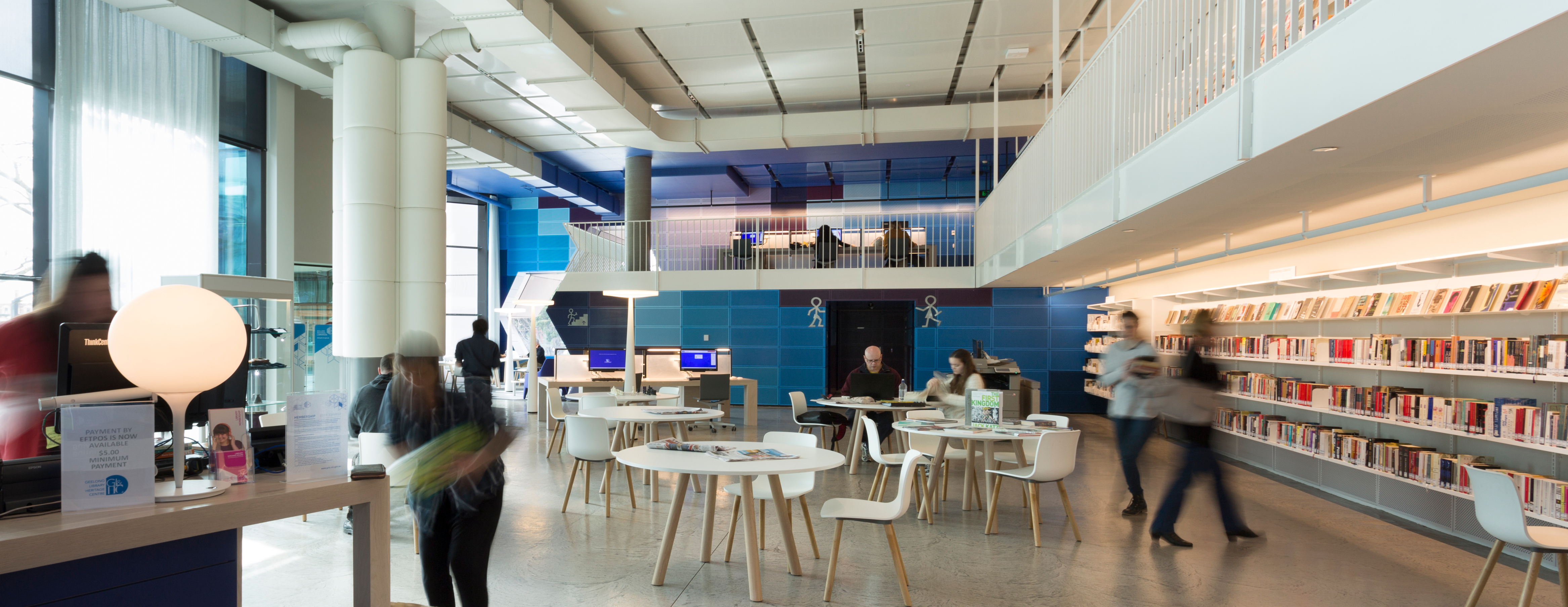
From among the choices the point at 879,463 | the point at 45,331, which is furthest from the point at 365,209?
the point at 879,463

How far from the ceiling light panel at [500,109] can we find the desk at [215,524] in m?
9.70

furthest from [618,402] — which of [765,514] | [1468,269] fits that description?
[1468,269]

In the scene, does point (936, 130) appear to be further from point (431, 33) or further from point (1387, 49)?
point (1387, 49)

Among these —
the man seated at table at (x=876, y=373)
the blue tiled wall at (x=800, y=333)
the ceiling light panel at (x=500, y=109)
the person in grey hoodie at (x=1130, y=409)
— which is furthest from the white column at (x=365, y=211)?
the person in grey hoodie at (x=1130, y=409)

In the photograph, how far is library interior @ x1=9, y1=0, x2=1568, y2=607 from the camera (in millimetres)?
2328

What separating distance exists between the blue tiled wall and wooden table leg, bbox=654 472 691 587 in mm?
9504

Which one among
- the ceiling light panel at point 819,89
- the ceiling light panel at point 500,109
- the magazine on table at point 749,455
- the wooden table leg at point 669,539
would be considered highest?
the ceiling light panel at point 819,89

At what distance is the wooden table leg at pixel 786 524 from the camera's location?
4383mm

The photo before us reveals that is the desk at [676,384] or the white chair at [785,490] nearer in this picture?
the white chair at [785,490]

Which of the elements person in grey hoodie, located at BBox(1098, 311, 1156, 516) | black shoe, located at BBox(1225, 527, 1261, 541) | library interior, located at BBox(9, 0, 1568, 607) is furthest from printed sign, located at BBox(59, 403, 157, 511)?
black shoe, located at BBox(1225, 527, 1261, 541)

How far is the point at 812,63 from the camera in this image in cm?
1004

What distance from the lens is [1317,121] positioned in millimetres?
2820

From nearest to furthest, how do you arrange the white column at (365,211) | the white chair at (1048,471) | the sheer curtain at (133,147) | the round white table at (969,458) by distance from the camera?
the white chair at (1048,471) → the round white table at (969,458) → the sheer curtain at (133,147) → the white column at (365,211)

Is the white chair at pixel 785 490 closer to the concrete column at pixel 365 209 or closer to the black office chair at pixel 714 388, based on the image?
the concrete column at pixel 365 209
